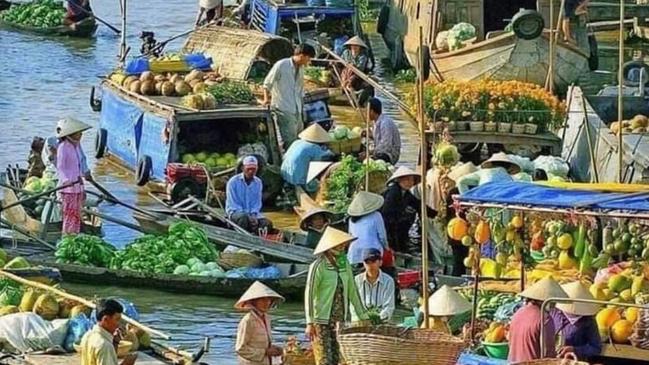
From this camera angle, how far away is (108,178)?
23297 millimetres

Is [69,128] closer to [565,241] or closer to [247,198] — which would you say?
[247,198]

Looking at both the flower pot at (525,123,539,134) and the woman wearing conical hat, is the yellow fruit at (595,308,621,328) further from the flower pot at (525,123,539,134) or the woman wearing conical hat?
the flower pot at (525,123,539,134)

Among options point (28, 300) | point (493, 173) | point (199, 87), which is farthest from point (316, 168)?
point (28, 300)

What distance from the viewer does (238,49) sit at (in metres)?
25.0

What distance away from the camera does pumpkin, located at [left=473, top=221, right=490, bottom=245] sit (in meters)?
13.4

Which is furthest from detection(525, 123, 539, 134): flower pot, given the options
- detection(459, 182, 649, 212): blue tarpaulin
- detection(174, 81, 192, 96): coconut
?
detection(459, 182, 649, 212): blue tarpaulin

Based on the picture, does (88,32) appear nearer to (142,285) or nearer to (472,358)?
(142,285)

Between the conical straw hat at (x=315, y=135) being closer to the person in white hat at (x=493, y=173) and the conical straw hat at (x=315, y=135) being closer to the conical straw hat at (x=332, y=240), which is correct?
the person in white hat at (x=493, y=173)

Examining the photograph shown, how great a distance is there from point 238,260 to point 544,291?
5559mm

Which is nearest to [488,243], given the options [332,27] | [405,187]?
[405,187]

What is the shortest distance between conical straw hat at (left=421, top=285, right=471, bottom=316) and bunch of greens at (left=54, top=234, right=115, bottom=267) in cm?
503

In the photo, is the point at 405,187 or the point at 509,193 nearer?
the point at 509,193

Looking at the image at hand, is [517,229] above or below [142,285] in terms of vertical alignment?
above

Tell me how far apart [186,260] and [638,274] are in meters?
5.48
